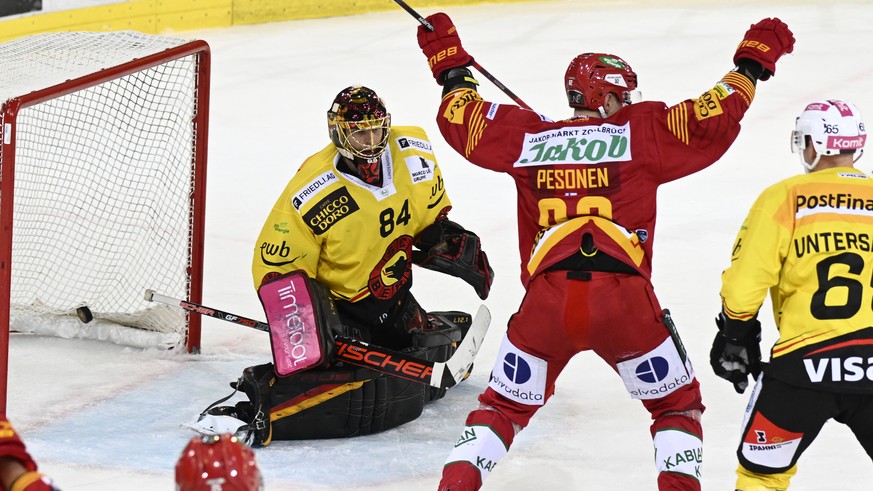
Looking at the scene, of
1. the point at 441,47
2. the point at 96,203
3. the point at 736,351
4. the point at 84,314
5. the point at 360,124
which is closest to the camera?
the point at 736,351

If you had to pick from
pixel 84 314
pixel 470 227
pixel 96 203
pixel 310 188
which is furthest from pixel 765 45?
pixel 96 203

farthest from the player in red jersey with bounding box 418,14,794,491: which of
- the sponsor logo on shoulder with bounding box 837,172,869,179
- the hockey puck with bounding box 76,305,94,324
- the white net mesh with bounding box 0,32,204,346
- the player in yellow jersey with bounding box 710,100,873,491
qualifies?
the hockey puck with bounding box 76,305,94,324

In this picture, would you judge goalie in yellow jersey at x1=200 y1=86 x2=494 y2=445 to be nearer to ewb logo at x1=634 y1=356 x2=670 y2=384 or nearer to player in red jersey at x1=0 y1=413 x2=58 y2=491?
ewb logo at x1=634 y1=356 x2=670 y2=384

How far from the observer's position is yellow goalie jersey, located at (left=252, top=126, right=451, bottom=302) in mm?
3932

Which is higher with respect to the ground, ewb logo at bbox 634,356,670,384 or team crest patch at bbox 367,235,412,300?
team crest patch at bbox 367,235,412,300

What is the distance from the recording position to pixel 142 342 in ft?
15.7

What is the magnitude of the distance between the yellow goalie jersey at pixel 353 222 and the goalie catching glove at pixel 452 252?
0.04 metres

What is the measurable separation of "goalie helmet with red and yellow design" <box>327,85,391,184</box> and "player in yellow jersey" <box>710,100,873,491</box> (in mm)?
1274

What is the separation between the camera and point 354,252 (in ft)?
13.1

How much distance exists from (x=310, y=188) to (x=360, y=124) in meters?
0.26

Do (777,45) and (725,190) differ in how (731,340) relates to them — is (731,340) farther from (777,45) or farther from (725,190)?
(725,190)

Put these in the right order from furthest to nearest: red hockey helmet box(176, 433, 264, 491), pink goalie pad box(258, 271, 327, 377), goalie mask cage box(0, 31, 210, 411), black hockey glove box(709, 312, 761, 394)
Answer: goalie mask cage box(0, 31, 210, 411) < pink goalie pad box(258, 271, 327, 377) < black hockey glove box(709, 312, 761, 394) < red hockey helmet box(176, 433, 264, 491)

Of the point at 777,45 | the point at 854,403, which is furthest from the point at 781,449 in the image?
the point at 777,45

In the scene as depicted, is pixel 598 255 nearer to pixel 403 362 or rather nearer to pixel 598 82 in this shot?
pixel 598 82
